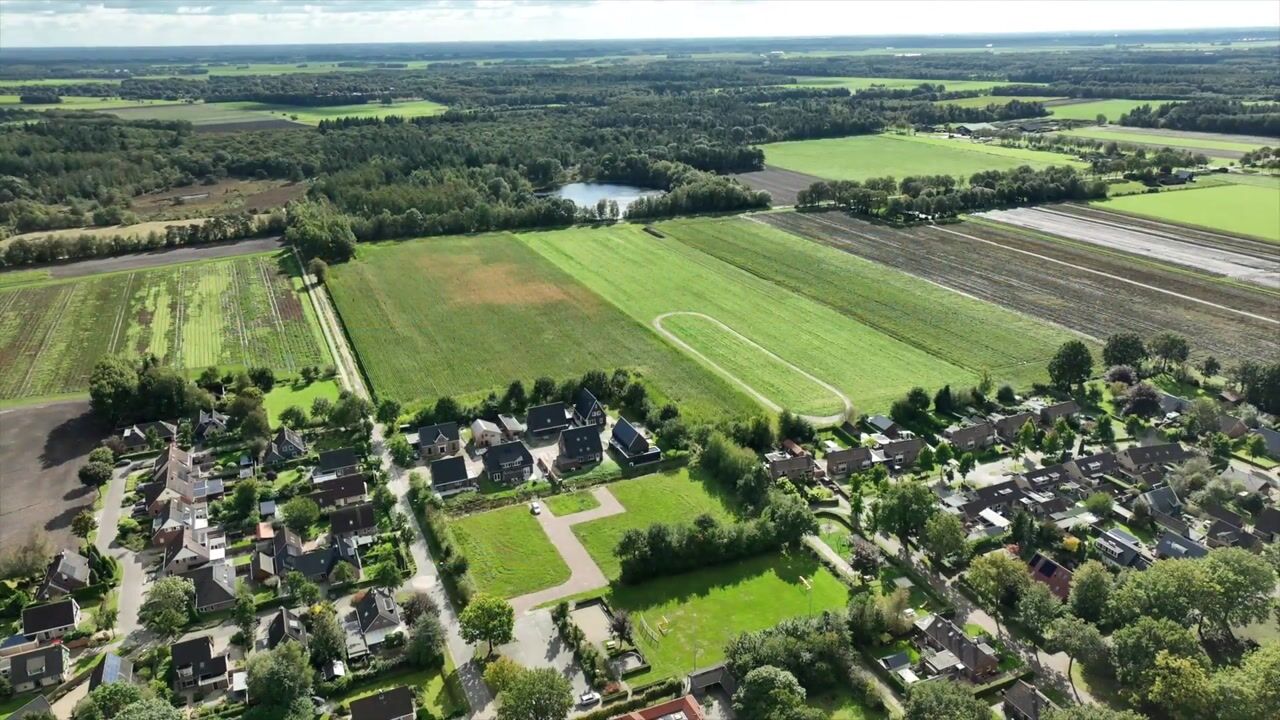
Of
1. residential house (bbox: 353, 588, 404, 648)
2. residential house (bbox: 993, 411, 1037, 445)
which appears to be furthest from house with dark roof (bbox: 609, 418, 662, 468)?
residential house (bbox: 993, 411, 1037, 445)

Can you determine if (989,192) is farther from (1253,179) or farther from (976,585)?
(976,585)

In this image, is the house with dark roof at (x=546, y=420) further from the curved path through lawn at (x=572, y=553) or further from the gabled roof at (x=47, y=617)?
the gabled roof at (x=47, y=617)

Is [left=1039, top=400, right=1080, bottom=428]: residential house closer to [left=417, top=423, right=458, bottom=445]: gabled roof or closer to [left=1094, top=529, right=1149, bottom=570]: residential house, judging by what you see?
[left=1094, top=529, right=1149, bottom=570]: residential house

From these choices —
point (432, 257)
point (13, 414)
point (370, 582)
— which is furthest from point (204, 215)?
point (370, 582)

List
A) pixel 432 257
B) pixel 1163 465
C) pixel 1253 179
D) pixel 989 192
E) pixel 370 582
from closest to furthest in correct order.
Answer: pixel 370 582 → pixel 1163 465 → pixel 432 257 → pixel 989 192 → pixel 1253 179

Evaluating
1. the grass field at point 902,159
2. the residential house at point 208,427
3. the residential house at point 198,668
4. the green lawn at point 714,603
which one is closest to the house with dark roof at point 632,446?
the green lawn at point 714,603

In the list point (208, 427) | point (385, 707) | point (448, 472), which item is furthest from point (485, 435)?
point (385, 707)

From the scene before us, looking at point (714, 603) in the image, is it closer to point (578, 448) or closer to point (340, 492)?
point (578, 448)
